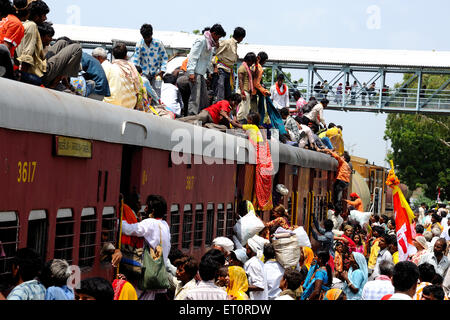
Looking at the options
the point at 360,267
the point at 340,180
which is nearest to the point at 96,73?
the point at 360,267

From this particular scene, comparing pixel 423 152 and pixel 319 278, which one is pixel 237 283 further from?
pixel 423 152

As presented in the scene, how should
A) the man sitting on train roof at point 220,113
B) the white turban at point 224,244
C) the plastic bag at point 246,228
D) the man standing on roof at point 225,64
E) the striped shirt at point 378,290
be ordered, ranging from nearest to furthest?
the striped shirt at point 378,290
the white turban at point 224,244
the plastic bag at point 246,228
the man sitting on train roof at point 220,113
the man standing on roof at point 225,64

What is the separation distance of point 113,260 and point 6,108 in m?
2.19

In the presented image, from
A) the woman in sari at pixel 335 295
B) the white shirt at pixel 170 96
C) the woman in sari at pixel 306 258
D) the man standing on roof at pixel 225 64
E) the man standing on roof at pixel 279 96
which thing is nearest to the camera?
the woman in sari at pixel 335 295

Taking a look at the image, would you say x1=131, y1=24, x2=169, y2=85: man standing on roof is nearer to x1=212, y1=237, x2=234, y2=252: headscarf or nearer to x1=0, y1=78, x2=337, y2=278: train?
x1=0, y1=78, x2=337, y2=278: train

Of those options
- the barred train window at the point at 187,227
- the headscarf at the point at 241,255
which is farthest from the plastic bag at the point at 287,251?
the barred train window at the point at 187,227

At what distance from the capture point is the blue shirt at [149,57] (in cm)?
1314

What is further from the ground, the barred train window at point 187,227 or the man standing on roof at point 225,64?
the man standing on roof at point 225,64

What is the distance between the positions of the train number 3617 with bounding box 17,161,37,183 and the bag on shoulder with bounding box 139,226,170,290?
5.91 feet

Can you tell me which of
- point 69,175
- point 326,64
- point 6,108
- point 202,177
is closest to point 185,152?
point 202,177

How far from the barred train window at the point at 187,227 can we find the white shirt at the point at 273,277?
0.91 metres

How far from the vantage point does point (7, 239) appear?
19.0 feet

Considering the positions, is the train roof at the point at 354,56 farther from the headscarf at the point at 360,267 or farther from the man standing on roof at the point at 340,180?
the headscarf at the point at 360,267
